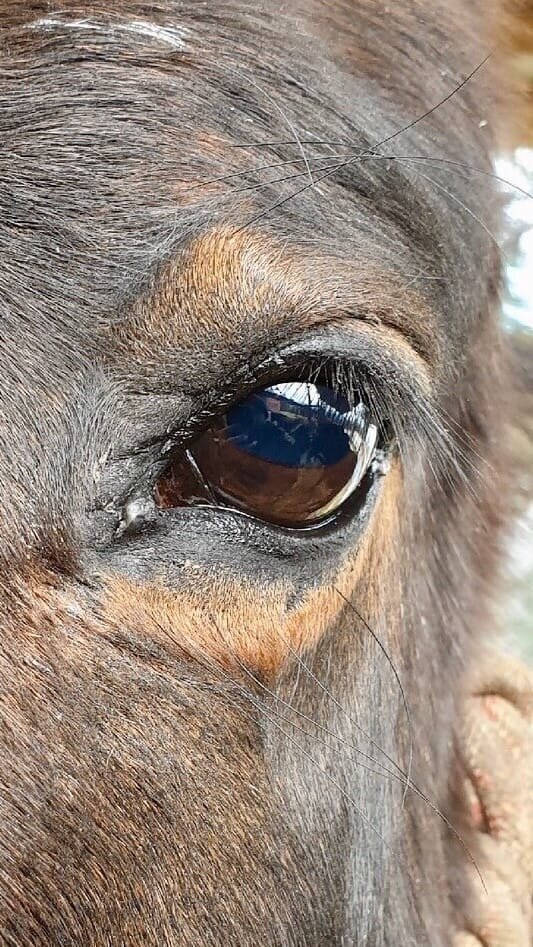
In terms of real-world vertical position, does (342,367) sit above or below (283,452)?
above

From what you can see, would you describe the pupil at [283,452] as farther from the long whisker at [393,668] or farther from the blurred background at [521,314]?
the blurred background at [521,314]

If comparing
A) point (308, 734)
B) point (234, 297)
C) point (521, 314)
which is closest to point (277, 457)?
point (234, 297)

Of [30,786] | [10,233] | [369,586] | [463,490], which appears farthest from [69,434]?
[463,490]

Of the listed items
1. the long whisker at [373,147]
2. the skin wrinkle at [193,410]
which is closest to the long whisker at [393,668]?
the skin wrinkle at [193,410]

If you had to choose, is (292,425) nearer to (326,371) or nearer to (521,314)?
(326,371)

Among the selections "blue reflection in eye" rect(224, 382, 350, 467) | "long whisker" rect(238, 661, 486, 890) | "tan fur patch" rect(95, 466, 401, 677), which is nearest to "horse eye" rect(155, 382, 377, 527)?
"blue reflection in eye" rect(224, 382, 350, 467)

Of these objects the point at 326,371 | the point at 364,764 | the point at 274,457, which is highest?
the point at 326,371

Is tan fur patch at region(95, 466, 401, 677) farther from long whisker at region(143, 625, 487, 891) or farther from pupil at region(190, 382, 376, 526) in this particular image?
pupil at region(190, 382, 376, 526)
